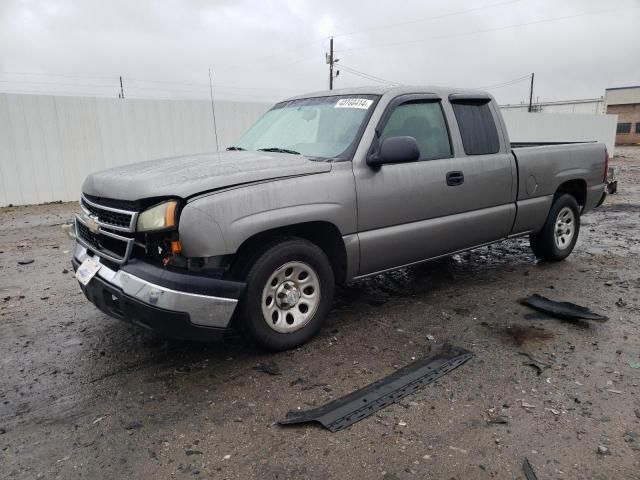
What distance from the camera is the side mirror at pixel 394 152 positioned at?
12.2ft

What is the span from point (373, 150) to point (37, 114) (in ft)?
34.6

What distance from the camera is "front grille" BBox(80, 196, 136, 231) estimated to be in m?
3.12

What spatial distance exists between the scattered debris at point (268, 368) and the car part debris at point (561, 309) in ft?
8.22

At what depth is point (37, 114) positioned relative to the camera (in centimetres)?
1139

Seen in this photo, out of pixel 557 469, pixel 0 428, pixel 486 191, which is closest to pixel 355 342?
pixel 557 469

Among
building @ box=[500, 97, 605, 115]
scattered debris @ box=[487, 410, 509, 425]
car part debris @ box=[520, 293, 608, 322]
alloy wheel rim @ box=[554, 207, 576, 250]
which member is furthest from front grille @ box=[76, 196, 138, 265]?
building @ box=[500, 97, 605, 115]

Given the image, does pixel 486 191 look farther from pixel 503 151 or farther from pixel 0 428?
pixel 0 428

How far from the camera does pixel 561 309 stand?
4.30 meters

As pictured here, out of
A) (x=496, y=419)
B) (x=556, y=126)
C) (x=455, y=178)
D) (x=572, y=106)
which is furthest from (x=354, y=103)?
Result: (x=572, y=106)

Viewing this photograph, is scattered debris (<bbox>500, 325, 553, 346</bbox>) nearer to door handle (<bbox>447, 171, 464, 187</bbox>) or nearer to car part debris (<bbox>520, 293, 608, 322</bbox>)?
car part debris (<bbox>520, 293, 608, 322</bbox>)

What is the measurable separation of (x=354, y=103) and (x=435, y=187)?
3.29ft

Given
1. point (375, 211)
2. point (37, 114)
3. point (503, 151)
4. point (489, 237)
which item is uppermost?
point (37, 114)

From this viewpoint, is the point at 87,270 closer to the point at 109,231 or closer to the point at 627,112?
the point at 109,231

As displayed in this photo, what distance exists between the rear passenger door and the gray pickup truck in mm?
14
